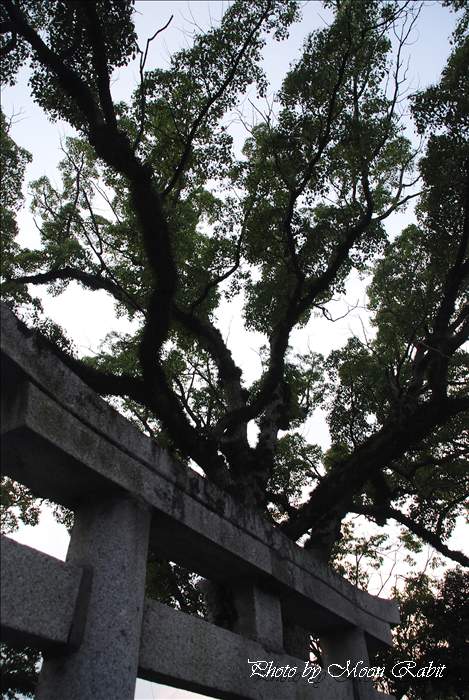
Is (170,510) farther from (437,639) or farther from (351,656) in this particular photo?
(437,639)

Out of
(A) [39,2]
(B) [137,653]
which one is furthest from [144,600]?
(A) [39,2]

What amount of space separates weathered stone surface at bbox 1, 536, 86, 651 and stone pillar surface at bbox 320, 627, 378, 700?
149 inches

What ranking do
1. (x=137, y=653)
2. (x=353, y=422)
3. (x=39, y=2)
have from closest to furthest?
(x=137, y=653)
(x=39, y=2)
(x=353, y=422)

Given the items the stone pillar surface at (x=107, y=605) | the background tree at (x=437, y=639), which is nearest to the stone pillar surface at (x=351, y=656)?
the stone pillar surface at (x=107, y=605)

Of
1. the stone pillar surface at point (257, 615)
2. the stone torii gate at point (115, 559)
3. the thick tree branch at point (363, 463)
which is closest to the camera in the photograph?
the stone torii gate at point (115, 559)

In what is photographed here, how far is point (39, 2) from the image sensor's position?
20.0 ft

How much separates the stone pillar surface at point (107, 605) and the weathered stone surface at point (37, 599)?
118mm

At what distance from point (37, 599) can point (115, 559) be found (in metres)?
0.61

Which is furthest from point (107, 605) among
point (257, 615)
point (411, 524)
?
point (411, 524)

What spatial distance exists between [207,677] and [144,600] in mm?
804

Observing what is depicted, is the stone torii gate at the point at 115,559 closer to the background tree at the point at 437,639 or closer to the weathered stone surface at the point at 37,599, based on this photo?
the weathered stone surface at the point at 37,599

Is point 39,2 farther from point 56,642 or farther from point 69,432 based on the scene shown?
point 56,642

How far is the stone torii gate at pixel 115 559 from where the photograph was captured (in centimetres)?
289

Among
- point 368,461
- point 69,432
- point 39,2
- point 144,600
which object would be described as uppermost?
point 39,2
